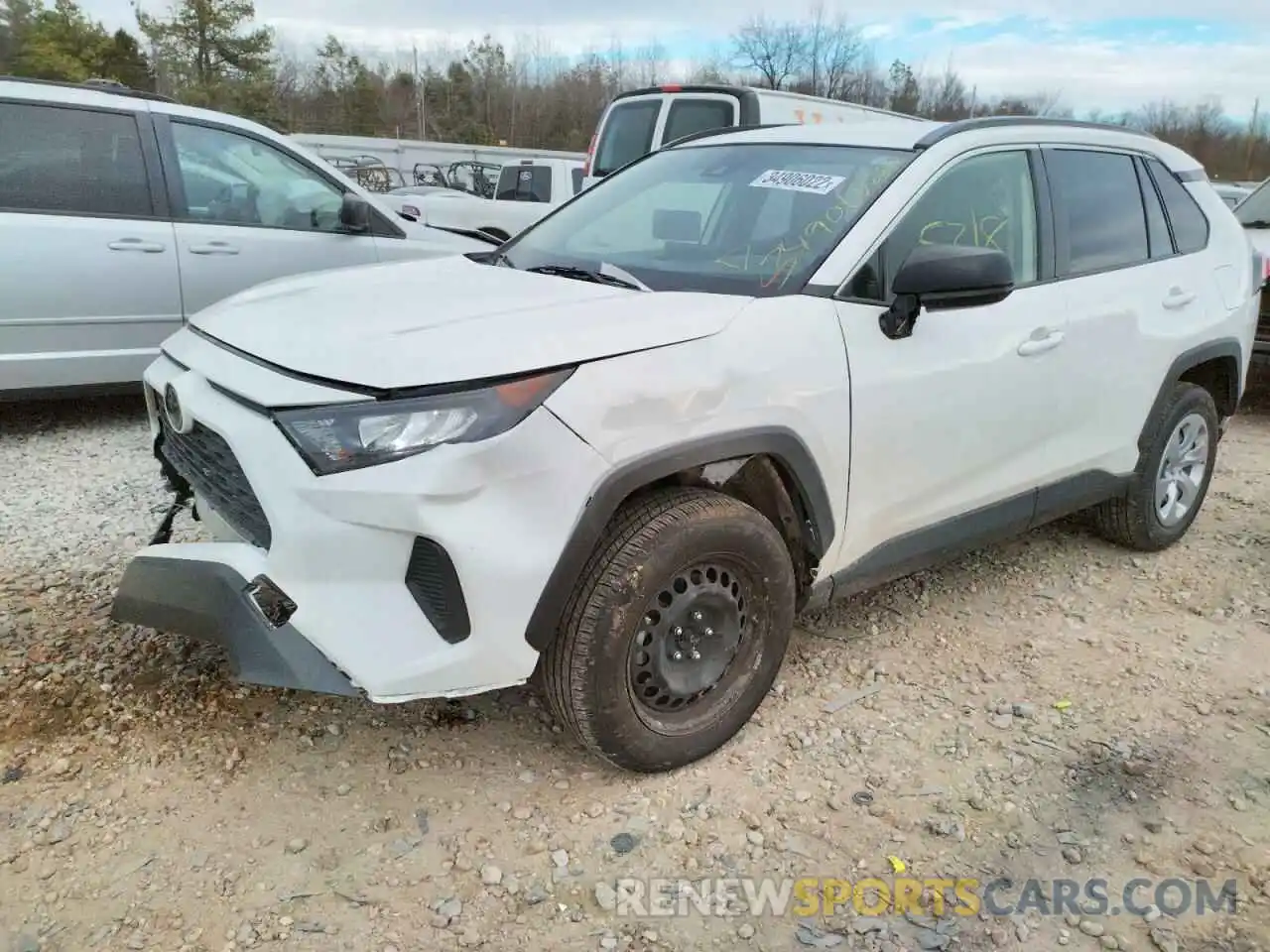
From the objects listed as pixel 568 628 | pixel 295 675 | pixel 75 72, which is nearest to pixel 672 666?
pixel 568 628

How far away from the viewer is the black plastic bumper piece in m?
2.20

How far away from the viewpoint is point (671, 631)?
2516mm

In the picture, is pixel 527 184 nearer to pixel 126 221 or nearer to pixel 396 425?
pixel 126 221

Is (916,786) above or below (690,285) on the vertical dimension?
below

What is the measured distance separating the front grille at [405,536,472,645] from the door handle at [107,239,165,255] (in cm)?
388

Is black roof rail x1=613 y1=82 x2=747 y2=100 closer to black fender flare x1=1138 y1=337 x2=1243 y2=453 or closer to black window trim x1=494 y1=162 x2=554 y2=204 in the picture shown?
black window trim x1=494 y1=162 x2=554 y2=204

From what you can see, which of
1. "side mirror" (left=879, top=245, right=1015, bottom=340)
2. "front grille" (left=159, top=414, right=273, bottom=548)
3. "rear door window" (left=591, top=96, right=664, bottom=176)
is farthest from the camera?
"rear door window" (left=591, top=96, right=664, bottom=176)

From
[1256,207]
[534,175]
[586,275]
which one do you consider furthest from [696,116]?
[586,275]

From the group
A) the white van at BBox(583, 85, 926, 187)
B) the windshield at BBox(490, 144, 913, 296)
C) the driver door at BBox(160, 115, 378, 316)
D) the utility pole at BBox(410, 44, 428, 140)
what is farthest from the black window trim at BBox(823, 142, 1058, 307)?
the utility pole at BBox(410, 44, 428, 140)

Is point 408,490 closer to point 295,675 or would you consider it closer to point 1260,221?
point 295,675

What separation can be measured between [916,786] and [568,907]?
3.46 feet

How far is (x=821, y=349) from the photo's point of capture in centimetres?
264

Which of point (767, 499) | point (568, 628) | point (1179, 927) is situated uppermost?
point (767, 499)

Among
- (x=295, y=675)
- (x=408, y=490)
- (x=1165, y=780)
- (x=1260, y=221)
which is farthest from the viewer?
(x=1260, y=221)
